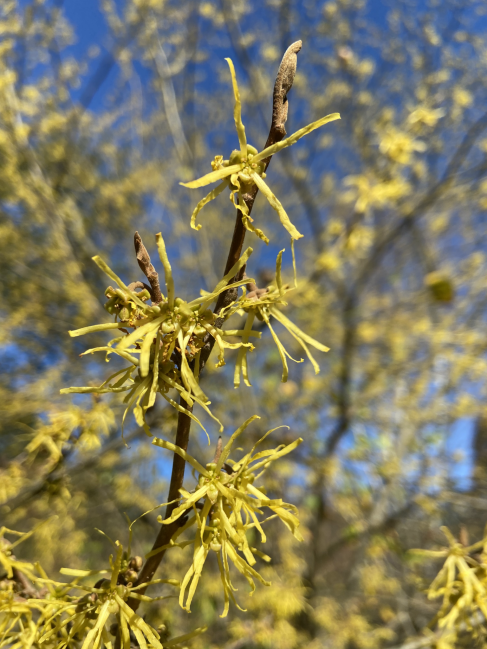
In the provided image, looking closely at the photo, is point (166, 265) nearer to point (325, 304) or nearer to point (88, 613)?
point (88, 613)

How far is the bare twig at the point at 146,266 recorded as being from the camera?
651mm

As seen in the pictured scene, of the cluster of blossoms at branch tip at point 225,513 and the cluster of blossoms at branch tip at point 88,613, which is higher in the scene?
the cluster of blossoms at branch tip at point 225,513

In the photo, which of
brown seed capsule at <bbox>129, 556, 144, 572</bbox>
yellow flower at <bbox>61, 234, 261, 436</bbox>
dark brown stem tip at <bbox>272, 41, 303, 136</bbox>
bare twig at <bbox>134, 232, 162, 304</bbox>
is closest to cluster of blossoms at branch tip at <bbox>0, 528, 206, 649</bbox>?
brown seed capsule at <bbox>129, 556, 144, 572</bbox>

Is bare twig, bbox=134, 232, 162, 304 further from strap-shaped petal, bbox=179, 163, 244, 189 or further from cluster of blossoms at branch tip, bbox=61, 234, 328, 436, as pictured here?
strap-shaped petal, bbox=179, 163, 244, 189

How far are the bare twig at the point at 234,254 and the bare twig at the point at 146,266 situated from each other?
0.10 meters

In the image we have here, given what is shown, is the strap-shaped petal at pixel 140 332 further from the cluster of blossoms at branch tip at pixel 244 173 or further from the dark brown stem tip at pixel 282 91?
the dark brown stem tip at pixel 282 91

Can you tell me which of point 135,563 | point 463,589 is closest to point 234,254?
point 135,563

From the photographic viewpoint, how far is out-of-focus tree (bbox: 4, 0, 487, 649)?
3.01m

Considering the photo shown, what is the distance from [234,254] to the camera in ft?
2.16

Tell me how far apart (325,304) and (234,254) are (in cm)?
343

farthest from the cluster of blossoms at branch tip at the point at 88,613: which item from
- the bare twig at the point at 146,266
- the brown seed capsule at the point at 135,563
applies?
the bare twig at the point at 146,266

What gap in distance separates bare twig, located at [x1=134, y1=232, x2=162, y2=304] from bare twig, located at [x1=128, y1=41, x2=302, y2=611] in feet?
0.34

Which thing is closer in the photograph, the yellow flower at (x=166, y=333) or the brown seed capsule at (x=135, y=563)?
the yellow flower at (x=166, y=333)

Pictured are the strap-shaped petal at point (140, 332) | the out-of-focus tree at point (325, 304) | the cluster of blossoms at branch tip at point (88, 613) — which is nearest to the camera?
the strap-shaped petal at point (140, 332)
